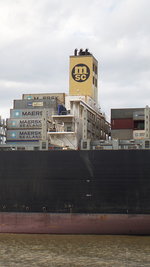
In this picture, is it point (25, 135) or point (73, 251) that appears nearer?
point (73, 251)

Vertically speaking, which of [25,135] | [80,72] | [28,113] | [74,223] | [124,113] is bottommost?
[74,223]

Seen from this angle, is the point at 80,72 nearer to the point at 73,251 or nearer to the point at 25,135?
the point at 25,135

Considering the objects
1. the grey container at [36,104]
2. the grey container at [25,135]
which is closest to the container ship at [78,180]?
the grey container at [25,135]

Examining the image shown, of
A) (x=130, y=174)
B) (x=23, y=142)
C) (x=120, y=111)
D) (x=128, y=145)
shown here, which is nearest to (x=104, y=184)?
(x=130, y=174)

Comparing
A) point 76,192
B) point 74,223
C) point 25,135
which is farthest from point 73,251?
point 25,135

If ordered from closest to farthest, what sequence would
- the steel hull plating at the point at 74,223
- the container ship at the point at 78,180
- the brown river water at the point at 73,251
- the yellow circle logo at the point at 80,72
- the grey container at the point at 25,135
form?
the brown river water at the point at 73,251 → the steel hull plating at the point at 74,223 → the container ship at the point at 78,180 → the grey container at the point at 25,135 → the yellow circle logo at the point at 80,72

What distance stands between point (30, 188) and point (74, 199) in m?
3.50

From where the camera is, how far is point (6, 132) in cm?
4003

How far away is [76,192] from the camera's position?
3262 cm

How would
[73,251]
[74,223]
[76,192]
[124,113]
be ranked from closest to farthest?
[73,251]
[74,223]
[76,192]
[124,113]

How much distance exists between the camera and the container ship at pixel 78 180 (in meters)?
31.9

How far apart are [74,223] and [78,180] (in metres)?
3.09

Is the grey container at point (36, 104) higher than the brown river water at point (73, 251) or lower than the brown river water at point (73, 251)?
higher

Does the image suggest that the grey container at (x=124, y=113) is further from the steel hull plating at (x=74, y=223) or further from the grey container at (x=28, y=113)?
the steel hull plating at (x=74, y=223)
